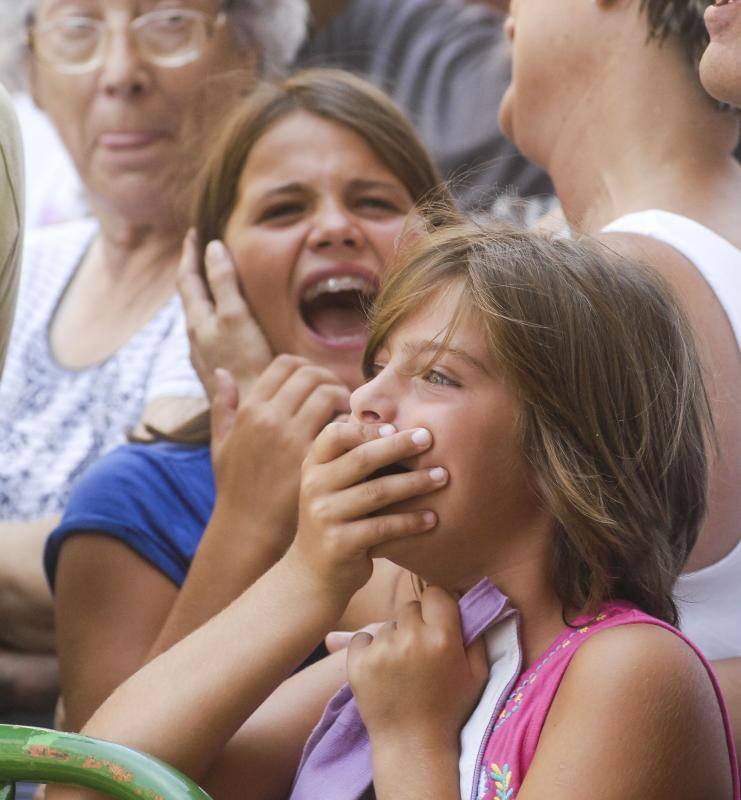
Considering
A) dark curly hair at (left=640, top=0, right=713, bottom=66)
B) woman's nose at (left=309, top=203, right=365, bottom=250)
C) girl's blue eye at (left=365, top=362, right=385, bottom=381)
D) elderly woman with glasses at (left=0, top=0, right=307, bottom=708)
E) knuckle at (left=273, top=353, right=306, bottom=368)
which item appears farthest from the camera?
elderly woman with glasses at (left=0, top=0, right=307, bottom=708)

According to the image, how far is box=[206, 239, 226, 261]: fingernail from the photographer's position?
2.09m

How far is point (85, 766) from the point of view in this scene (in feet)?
3.43

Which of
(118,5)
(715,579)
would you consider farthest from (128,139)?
(715,579)

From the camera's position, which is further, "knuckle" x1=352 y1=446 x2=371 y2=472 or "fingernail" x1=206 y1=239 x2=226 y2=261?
"fingernail" x1=206 y1=239 x2=226 y2=261

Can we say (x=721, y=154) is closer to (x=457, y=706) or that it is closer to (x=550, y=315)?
(x=550, y=315)

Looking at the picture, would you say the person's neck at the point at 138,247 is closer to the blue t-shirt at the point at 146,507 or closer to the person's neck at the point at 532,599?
the blue t-shirt at the point at 146,507

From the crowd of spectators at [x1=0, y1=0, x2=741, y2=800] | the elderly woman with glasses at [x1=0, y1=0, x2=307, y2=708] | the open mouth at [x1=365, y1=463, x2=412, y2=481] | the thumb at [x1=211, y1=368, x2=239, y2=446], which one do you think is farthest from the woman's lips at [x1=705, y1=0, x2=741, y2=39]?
the elderly woman with glasses at [x1=0, y1=0, x2=307, y2=708]

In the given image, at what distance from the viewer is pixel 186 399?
7.80 ft

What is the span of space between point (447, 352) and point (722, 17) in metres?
0.55

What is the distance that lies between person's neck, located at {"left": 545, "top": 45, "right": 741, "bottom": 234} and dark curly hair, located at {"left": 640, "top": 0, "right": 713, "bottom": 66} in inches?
0.7

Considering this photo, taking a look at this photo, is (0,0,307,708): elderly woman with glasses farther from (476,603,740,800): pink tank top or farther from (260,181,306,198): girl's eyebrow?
(476,603,740,800): pink tank top

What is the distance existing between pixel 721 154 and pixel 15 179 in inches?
38.1

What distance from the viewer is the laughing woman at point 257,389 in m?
1.75

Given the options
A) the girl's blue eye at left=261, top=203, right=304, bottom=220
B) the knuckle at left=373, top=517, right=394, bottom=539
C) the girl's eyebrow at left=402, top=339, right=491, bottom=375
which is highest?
the girl's blue eye at left=261, top=203, right=304, bottom=220
